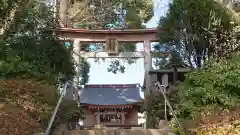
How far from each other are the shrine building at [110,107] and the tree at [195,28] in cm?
827

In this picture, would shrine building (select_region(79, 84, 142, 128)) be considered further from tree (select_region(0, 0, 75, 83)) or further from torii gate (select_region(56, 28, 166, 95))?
tree (select_region(0, 0, 75, 83))

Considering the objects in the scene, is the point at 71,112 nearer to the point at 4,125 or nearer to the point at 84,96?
the point at 4,125

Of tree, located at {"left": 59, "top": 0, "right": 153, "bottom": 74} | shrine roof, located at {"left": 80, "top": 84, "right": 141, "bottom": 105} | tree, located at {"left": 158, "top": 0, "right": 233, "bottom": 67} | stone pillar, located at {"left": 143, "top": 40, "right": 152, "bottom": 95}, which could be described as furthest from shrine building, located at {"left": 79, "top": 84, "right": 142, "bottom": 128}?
tree, located at {"left": 158, "top": 0, "right": 233, "bottom": 67}

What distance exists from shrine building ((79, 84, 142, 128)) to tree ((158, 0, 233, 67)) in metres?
8.27

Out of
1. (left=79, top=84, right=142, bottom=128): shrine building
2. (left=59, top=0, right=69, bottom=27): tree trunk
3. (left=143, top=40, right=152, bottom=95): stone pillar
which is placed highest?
(left=59, top=0, right=69, bottom=27): tree trunk

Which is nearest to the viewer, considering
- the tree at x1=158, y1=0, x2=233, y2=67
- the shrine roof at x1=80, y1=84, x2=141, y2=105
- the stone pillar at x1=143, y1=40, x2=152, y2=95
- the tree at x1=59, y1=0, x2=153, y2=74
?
the tree at x1=158, y1=0, x2=233, y2=67

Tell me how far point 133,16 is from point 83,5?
252cm

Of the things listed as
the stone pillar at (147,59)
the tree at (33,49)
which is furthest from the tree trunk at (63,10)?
the tree at (33,49)

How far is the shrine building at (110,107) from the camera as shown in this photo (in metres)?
17.8

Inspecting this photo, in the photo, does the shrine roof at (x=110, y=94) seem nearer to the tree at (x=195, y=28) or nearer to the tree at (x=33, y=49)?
the tree at (x=33, y=49)

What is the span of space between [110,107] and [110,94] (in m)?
0.98

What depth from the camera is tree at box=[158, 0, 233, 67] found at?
890 centimetres

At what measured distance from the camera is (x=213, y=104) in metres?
7.06

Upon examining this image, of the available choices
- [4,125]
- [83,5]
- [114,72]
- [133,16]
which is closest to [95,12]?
[83,5]
